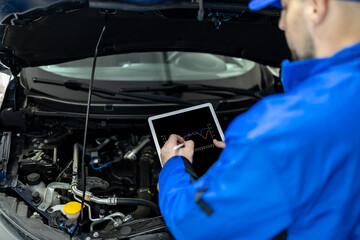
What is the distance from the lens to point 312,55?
87 centimetres

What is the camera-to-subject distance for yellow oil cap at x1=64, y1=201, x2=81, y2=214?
56.4 inches

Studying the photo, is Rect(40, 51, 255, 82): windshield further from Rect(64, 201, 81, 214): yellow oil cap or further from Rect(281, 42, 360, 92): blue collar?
Rect(281, 42, 360, 92): blue collar

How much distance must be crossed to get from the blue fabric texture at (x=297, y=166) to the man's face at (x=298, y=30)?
0.14 ft

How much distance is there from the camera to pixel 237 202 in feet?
2.63

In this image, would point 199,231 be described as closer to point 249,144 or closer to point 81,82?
point 249,144

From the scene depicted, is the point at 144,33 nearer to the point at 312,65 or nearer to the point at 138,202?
the point at 138,202

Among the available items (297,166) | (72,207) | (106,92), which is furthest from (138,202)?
(297,166)

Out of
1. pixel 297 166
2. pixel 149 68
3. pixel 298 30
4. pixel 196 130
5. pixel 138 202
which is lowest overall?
pixel 138 202

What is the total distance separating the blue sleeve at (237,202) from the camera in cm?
77

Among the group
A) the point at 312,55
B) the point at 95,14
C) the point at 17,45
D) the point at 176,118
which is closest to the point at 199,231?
the point at 312,55

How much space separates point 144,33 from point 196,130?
55 centimetres

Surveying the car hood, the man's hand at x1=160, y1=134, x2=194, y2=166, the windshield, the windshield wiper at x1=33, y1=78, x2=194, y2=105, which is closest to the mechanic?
the man's hand at x1=160, y1=134, x2=194, y2=166

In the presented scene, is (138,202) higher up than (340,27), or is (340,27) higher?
(340,27)

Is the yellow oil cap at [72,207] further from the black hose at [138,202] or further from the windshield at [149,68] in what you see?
the windshield at [149,68]
